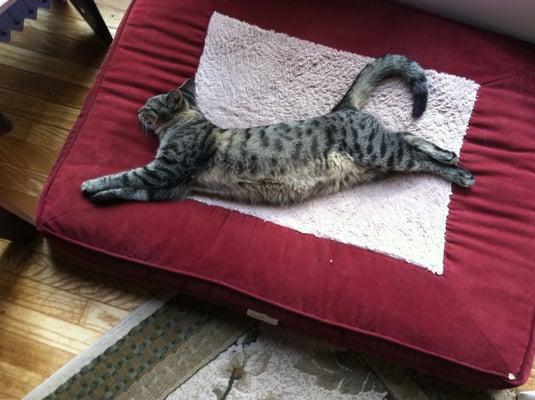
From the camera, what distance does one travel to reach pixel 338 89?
5.58ft

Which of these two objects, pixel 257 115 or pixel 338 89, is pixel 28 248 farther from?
pixel 338 89

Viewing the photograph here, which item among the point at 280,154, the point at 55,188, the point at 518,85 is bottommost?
the point at 55,188

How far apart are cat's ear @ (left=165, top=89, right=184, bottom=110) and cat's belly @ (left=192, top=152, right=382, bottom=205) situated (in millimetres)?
248

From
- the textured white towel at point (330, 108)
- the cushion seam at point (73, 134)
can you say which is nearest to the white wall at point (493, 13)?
the textured white towel at point (330, 108)

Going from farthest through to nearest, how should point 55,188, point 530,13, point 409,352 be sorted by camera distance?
point 530,13
point 55,188
point 409,352

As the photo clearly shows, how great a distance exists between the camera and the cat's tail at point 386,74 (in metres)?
1.63

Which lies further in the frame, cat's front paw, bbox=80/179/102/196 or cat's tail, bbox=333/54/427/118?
cat's tail, bbox=333/54/427/118

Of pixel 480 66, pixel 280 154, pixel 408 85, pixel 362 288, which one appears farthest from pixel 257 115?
pixel 480 66

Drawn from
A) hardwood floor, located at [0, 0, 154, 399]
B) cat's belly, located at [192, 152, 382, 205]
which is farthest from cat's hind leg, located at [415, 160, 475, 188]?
hardwood floor, located at [0, 0, 154, 399]

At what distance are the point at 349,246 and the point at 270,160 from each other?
1.20ft

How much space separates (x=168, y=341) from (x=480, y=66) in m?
1.41

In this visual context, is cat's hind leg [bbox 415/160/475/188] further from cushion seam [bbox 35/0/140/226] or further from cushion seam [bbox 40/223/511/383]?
cushion seam [bbox 35/0/140/226]

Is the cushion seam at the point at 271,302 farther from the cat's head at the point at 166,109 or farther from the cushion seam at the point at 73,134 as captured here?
the cat's head at the point at 166,109

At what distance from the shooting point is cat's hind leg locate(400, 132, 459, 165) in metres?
1.58
